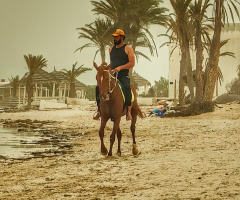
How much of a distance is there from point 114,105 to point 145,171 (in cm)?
144

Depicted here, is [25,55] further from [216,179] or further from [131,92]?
[216,179]

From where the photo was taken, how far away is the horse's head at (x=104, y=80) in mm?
6414

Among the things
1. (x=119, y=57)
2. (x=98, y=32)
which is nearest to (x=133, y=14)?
(x=98, y=32)

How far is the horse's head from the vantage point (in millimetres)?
6414

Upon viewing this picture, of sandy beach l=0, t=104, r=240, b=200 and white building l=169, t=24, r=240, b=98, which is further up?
white building l=169, t=24, r=240, b=98

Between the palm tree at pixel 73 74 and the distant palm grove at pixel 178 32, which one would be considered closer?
the distant palm grove at pixel 178 32

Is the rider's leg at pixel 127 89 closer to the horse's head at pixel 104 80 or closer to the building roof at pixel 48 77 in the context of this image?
the horse's head at pixel 104 80

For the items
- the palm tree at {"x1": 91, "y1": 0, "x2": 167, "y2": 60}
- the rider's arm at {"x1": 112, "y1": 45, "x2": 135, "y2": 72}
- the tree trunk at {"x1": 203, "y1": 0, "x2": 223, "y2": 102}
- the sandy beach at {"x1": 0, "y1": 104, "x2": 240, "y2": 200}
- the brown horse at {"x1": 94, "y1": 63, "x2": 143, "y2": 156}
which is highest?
the palm tree at {"x1": 91, "y1": 0, "x2": 167, "y2": 60}

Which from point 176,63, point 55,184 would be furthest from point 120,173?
point 176,63

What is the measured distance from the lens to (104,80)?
253 inches

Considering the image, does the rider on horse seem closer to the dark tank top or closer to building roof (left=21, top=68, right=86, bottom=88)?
the dark tank top

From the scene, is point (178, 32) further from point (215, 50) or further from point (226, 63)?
point (226, 63)

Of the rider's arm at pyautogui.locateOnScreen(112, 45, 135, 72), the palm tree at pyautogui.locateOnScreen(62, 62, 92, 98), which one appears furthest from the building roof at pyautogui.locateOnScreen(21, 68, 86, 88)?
the rider's arm at pyautogui.locateOnScreen(112, 45, 135, 72)

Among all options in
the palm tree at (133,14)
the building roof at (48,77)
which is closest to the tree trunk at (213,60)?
the palm tree at (133,14)
